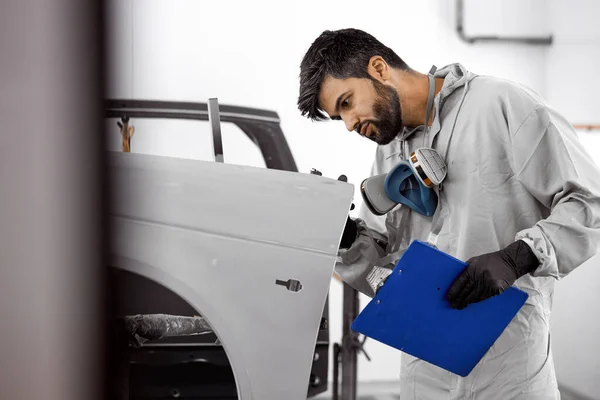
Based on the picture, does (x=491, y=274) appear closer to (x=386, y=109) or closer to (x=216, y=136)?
(x=386, y=109)

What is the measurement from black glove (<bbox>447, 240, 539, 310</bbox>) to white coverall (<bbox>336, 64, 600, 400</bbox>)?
35mm

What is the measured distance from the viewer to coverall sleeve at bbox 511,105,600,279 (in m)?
1.04

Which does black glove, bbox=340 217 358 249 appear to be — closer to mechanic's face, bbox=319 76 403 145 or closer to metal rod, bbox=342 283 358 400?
mechanic's face, bbox=319 76 403 145

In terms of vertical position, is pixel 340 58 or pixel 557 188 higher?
pixel 340 58

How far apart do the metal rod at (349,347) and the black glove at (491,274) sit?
51.8 inches

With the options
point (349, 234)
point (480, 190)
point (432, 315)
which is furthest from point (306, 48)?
point (432, 315)

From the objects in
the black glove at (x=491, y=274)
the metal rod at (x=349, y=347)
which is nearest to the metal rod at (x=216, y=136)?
the black glove at (x=491, y=274)

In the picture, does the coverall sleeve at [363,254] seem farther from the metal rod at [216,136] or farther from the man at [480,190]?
the metal rod at [216,136]

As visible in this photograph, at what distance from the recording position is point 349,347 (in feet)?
7.79

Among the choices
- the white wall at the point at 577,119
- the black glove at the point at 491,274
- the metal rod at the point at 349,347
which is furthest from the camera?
the white wall at the point at 577,119

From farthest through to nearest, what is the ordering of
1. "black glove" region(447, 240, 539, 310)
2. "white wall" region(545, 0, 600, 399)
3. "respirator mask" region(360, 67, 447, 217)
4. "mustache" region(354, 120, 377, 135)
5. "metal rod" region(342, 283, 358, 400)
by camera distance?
"white wall" region(545, 0, 600, 399)
"metal rod" region(342, 283, 358, 400)
"mustache" region(354, 120, 377, 135)
"respirator mask" region(360, 67, 447, 217)
"black glove" region(447, 240, 539, 310)

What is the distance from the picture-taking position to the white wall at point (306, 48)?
238 centimetres

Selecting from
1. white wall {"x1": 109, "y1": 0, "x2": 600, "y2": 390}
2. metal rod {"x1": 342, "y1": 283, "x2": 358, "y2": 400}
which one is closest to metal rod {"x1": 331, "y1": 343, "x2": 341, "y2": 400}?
metal rod {"x1": 342, "y1": 283, "x2": 358, "y2": 400}

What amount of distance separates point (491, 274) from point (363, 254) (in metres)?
0.41
